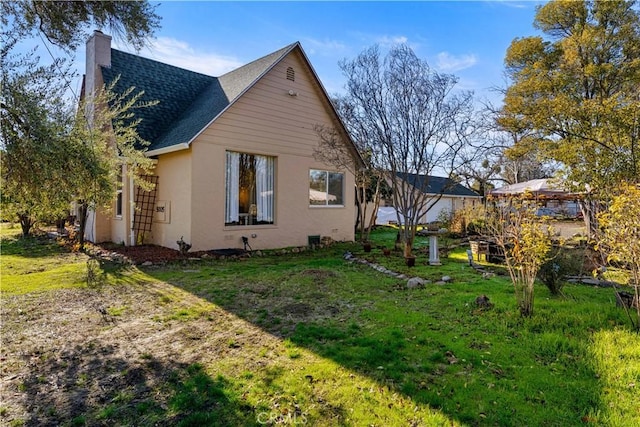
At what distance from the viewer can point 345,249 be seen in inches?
504

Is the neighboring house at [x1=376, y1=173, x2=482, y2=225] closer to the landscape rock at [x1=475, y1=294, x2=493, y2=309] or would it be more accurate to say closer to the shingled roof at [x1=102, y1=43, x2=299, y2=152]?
the shingled roof at [x1=102, y1=43, x2=299, y2=152]

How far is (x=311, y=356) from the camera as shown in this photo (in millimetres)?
3877

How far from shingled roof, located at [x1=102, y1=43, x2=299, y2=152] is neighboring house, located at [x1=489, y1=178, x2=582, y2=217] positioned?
8.69 meters

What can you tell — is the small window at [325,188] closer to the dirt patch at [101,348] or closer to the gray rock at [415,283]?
the gray rock at [415,283]

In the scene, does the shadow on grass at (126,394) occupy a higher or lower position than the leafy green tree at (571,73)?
lower

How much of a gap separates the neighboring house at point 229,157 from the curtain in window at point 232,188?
0.11ft

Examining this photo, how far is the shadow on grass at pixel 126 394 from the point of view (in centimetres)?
279

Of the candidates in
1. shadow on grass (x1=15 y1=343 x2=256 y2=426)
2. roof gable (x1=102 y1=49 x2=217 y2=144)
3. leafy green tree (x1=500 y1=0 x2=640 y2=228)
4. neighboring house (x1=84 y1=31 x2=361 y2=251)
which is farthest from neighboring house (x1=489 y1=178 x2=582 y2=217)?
roof gable (x1=102 y1=49 x2=217 y2=144)

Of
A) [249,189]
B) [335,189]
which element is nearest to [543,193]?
[335,189]

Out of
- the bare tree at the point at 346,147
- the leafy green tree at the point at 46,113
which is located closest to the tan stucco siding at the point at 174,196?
the leafy green tree at the point at 46,113

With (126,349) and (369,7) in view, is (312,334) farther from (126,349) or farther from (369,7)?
(369,7)

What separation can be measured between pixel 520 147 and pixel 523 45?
4.79 meters

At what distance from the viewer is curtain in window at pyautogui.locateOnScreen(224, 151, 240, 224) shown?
11234 millimetres

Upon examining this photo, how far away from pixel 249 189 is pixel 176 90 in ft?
18.4
